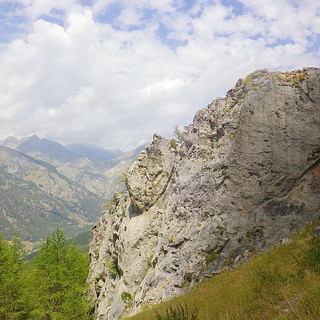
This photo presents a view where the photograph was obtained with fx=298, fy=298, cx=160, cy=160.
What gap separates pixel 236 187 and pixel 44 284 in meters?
27.4

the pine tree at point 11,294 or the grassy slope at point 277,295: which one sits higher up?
the grassy slope at point 277,295

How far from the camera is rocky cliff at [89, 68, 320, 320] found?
19531 mm

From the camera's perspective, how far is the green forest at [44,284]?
1157 inches

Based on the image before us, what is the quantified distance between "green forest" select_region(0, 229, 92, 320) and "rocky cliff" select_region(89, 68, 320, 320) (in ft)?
29.7

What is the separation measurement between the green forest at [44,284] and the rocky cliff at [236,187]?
905cm

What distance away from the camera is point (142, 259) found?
87.9 ft

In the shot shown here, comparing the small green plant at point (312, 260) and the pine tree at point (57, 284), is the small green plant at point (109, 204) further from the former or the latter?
the small green plant at point (312, 260)

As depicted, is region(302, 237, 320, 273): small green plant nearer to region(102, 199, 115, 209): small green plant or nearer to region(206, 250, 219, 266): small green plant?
region(206, 250, 219, 266): small green plant

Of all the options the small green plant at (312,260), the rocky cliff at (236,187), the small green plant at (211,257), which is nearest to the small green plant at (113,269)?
the rocky cliff at (236,187)

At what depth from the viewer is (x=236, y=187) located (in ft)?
69.7

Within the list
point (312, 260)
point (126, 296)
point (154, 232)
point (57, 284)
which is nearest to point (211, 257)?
point (154, 232)

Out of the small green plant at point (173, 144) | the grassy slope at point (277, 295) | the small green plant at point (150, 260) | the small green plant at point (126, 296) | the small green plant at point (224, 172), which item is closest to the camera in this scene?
the grassy slope at point (277, 295)

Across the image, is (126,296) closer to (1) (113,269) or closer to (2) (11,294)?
(1) (113,269)

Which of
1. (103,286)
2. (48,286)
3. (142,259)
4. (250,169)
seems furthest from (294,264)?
(48,286)
